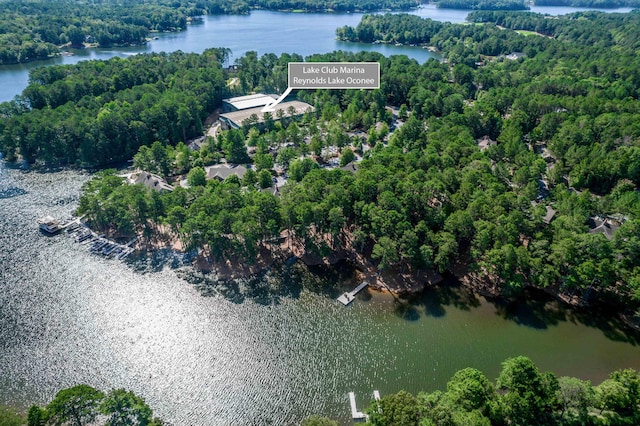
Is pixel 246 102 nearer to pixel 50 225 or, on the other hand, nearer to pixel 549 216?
pixel 50 225

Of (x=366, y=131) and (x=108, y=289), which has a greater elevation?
(x=366, y=131)

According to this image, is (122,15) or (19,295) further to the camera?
(122,15)

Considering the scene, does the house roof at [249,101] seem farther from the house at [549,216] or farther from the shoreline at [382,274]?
the house at [549,216]

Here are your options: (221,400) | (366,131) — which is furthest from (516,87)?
(221,400)

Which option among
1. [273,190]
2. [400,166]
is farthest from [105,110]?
[400,166]

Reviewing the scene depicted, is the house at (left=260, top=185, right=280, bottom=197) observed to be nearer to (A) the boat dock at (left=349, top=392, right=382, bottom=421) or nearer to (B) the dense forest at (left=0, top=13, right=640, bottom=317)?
(B) the dense forest at (left=0, top=13, right=640, bottom=317)

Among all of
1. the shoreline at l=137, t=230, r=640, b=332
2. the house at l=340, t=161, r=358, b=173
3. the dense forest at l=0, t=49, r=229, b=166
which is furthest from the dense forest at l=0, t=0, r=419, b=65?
the house at l=340, t=161, r=358, b=173

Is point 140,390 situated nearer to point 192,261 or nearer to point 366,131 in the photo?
point 192,261
